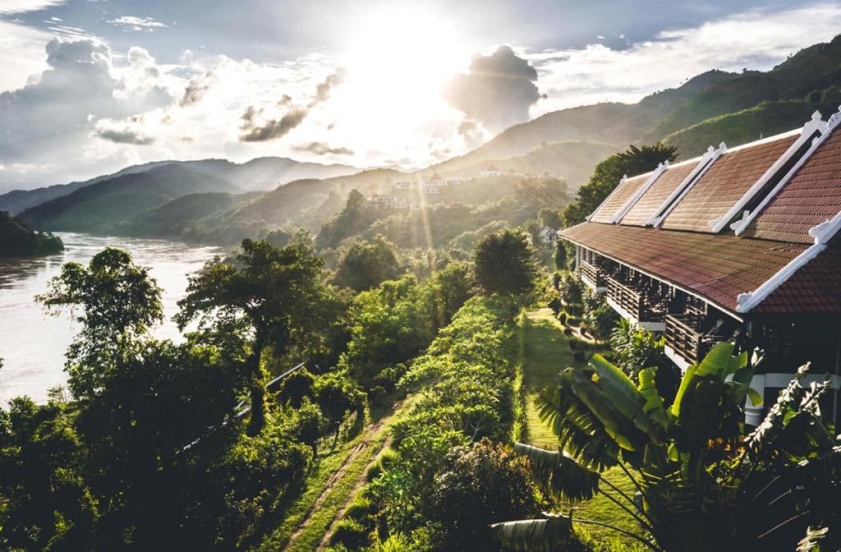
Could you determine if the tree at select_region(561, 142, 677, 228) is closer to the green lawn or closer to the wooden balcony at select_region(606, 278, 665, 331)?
the green lawn

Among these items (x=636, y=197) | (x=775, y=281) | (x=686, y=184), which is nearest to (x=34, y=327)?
(x=636, y=197)

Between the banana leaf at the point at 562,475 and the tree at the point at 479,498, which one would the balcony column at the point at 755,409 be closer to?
the banana leaf at the point at 562,475

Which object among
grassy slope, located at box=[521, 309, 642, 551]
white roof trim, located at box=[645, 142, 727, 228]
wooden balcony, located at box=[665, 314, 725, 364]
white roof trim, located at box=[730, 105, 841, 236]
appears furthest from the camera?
white roof trim, located at box=[645, 142, 727, 228]

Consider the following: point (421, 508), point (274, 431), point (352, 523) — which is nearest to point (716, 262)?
point (421, 508)

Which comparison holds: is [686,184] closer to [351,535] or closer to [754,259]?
[754,259]

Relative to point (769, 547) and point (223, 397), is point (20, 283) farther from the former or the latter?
point (769, 547)

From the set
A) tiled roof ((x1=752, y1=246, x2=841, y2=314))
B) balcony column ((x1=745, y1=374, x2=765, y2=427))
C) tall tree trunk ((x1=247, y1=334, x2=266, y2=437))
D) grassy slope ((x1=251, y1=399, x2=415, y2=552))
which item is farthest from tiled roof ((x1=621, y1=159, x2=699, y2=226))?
tall tree trunk ((x1=247, y1=334, x2=266, y2=437))
